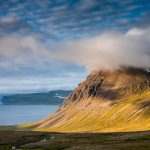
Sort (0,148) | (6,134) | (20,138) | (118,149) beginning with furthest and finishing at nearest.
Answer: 1. (6,134)
2. (20,138)
3. (0,148)
4. (118,149)

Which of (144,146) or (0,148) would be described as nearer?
(144,146)

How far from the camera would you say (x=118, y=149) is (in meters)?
105

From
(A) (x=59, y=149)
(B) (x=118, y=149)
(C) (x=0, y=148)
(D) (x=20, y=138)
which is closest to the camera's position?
(B) (x=118, y=149)

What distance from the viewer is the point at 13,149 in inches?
5541

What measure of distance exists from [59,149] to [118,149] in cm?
3026

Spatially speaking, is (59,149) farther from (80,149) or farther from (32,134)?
(32,134)

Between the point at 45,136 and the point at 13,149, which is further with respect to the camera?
the point at 45,136

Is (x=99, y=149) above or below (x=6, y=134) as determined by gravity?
below

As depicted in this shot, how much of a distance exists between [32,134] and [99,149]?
93.4m

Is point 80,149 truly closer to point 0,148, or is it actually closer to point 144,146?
point 144,146

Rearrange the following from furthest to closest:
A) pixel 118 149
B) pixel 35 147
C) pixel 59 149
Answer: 1. pixel 35 147
2. pixel 59 149
3. pixel 118 149

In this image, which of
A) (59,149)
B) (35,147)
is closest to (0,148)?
(35,147)

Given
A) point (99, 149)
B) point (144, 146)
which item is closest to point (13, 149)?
point (99, 149)

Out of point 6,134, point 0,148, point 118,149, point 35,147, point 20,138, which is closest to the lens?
point 118,149
